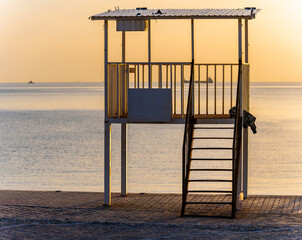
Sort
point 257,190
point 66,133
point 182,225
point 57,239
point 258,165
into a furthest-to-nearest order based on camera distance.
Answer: point 66,133 < point 258,165 < point 257,190 < point 182,225 < point 57,239

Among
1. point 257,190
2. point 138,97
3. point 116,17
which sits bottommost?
point 257,190

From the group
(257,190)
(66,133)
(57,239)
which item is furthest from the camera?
(66,133)

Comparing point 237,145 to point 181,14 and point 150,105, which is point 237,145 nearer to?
point 150,105

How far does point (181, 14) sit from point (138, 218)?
13.0 feet

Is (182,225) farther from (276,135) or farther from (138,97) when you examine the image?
(276,135)

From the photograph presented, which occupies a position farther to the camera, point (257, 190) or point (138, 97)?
point (257, 190)

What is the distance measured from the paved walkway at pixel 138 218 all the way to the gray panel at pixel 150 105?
173 cm

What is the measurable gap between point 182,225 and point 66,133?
36.4 metres

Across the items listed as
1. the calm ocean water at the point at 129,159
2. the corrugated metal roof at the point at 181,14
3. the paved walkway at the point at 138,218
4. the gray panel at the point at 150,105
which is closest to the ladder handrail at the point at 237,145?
the paved walkway at the point at 138,218

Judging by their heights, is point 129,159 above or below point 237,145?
below

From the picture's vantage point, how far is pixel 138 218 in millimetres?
14297

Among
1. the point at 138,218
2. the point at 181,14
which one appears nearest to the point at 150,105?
the point at 181,14

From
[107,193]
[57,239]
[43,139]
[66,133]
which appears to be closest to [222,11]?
[107,193]

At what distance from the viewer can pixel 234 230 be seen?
13.3 meters
